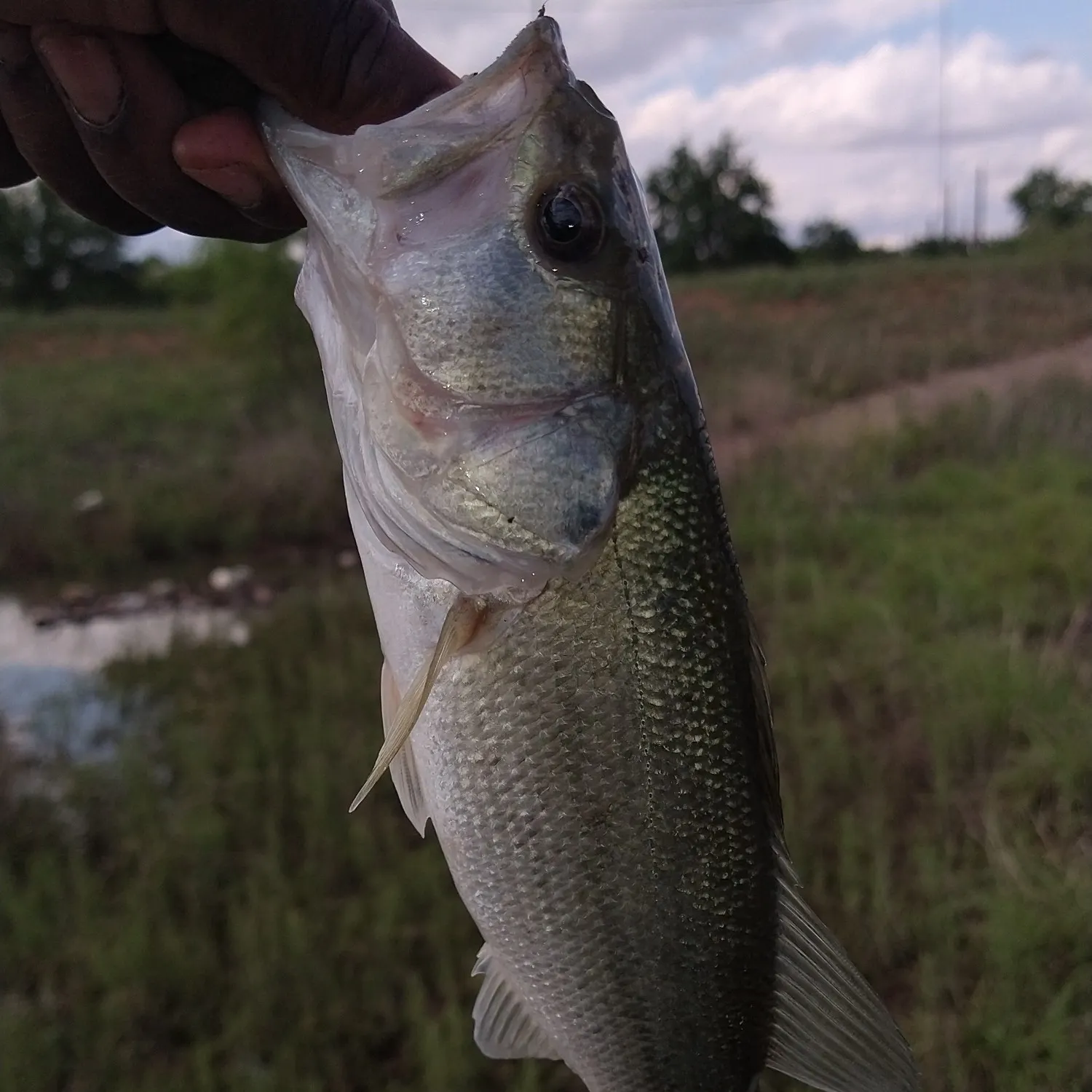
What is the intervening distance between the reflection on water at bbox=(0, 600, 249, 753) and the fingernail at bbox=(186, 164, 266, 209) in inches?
172

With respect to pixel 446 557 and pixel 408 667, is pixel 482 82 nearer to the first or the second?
pixel 446 557

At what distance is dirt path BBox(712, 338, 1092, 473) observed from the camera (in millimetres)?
10676

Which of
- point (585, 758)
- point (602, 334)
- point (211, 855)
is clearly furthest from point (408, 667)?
point (211, 855)

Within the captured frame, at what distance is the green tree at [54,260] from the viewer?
32.4m

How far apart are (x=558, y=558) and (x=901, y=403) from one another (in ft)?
38.6

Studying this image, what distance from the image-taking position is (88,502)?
347 inches

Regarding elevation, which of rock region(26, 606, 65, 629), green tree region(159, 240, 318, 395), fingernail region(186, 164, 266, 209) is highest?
green tree region(159, 240, 318, 395)

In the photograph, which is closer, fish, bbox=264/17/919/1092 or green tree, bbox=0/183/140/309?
fish, bbox=264/17/919/1092

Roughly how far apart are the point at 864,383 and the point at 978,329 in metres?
5.36

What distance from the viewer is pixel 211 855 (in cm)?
361

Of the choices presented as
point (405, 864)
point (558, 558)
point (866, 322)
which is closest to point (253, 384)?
point (405, 864)

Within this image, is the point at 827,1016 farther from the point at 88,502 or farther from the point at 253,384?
the point at 253,384

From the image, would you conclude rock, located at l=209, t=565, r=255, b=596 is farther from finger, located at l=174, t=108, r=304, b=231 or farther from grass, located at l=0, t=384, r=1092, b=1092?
finger, located at l=174, t=108, r=304, b=231

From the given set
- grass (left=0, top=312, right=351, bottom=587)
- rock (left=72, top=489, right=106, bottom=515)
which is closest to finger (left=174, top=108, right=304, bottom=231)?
grass (left=0, top=312, right=351, bottom=587)
